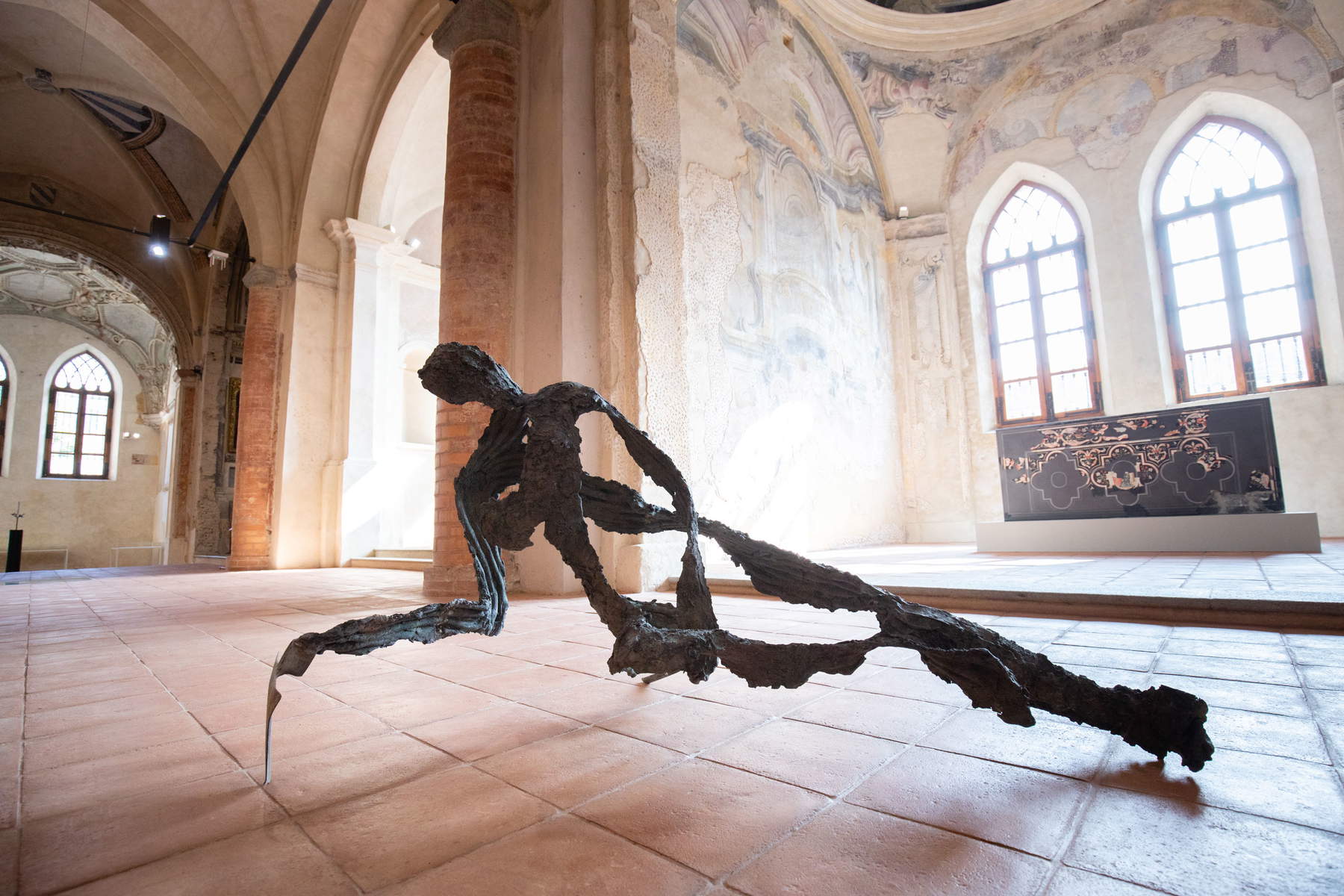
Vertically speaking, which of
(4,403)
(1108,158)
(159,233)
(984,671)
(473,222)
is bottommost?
(984,671)

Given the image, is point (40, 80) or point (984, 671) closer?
point (984, 671)

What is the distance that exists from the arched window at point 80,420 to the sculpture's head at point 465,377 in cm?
2633

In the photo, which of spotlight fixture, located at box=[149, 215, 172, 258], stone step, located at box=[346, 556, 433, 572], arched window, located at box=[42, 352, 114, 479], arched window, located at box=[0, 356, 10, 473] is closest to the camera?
stone step, located at box=[346, 556, 433, 572]

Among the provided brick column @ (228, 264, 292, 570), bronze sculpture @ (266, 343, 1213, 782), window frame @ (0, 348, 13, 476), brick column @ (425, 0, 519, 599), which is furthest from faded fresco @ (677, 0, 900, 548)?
window frame @ (0, 348, 13, 476)

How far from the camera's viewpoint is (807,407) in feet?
27.1

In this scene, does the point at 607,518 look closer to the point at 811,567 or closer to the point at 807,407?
the point at 811,567

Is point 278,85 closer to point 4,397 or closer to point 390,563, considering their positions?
point 390,563

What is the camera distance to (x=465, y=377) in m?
1.34

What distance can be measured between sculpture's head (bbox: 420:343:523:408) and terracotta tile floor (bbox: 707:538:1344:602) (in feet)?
6.71

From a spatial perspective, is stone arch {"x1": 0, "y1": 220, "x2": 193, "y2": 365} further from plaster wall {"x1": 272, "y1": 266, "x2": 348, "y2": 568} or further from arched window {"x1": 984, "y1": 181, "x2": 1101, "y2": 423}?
arched window {"x1": 984, "y1": 181, "x2": 1101, "y2": 423}

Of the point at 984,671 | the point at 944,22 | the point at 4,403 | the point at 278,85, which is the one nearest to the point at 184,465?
the point at 4,403

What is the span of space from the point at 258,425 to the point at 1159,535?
1068cm

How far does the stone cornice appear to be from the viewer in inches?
393

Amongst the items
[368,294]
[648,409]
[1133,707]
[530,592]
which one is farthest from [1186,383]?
[368,294]
